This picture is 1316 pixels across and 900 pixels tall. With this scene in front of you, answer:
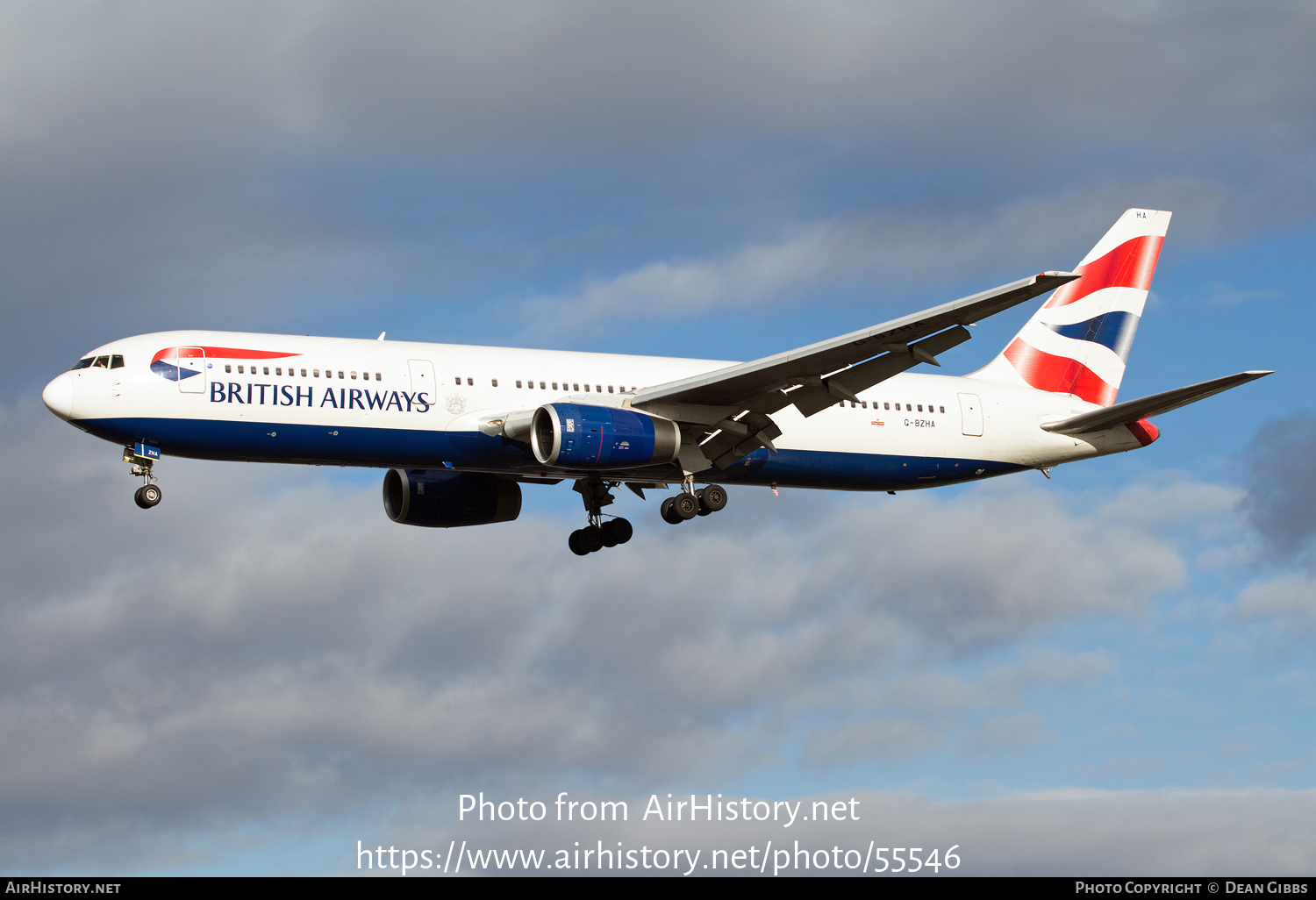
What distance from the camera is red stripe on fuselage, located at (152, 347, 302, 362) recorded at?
38.2 metres

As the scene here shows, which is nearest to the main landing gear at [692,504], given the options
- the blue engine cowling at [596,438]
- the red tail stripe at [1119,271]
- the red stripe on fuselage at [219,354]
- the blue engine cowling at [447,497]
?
the blue engine cowling at [596,438]

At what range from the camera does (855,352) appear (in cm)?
3816

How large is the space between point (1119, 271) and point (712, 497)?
1797 centimetres

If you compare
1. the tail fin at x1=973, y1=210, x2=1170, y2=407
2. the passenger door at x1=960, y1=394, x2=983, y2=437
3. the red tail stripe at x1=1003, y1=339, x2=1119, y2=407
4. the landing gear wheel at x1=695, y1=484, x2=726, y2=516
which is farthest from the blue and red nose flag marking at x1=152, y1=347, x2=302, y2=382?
the red tail stripe at x1=1003, y1=339, x2=1119, y2=407

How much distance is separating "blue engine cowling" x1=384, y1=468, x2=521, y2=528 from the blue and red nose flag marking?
8.60 m

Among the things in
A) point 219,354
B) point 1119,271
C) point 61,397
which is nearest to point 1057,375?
point 1119,271

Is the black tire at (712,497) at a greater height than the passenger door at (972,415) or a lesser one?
lesser

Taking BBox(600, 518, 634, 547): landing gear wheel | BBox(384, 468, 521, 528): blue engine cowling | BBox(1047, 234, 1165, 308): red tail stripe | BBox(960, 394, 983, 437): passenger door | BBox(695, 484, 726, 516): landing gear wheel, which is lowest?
BBox(695, 484, 726, 516): landing gear wheel

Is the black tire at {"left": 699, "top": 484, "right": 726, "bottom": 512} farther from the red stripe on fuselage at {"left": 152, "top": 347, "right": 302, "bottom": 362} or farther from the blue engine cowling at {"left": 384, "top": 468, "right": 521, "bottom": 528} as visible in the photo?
the red stripe on fuselage at {"left": 152, "top": 347, "right": 302, "bottom": 362}

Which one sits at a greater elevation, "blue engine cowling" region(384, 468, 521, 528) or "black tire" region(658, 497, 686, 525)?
"blue engine cowling" region(384, 468, 521, 528)

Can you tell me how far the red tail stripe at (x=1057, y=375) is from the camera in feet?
162

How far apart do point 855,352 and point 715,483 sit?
7922 millimetres

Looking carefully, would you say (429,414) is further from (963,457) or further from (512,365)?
(963,457)

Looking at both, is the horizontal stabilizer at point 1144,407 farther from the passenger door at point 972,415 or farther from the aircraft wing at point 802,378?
the aircraft wing at point 802,378
